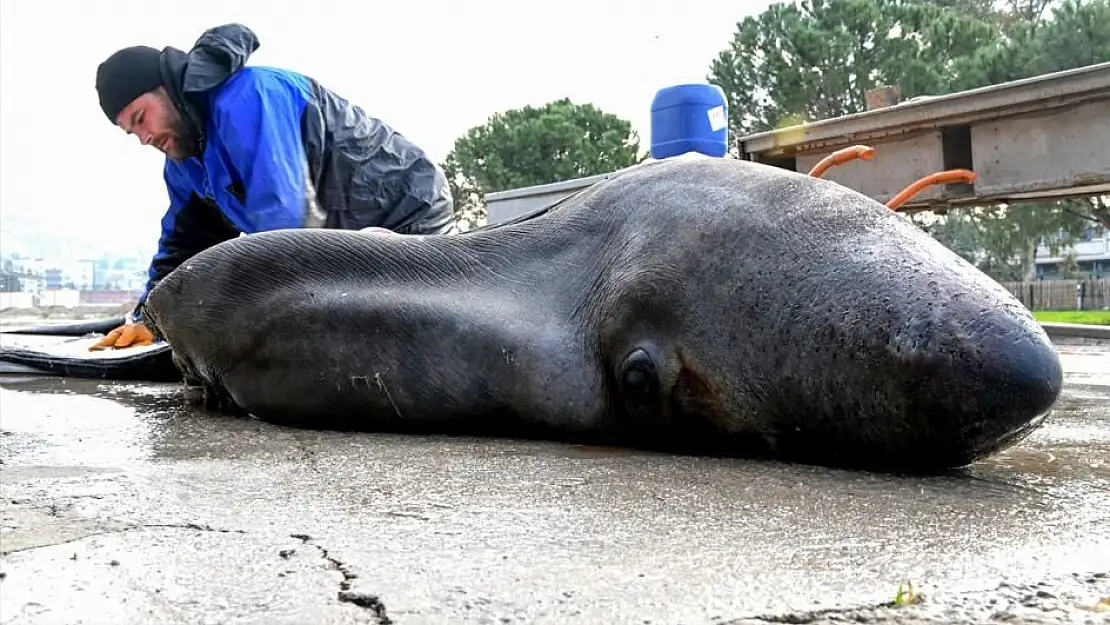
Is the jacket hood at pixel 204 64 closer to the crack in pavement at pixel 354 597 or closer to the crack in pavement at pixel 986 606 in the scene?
the crack in pavement at pixel 354 597

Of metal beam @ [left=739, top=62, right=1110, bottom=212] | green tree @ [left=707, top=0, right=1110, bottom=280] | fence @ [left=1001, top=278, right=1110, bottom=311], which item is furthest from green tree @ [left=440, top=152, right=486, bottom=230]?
metal beam @ [left=739, top=62, right=1110, bottom=212]

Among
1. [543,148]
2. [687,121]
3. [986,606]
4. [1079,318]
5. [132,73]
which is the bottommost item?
[1079,318]

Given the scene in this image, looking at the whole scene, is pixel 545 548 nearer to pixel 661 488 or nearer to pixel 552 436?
pixel 661 488

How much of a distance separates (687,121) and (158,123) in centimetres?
342

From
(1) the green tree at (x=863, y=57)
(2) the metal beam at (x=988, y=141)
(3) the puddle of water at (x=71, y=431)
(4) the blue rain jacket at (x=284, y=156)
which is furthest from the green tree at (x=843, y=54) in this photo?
(3) the puddle of water at (x=71, y=431)

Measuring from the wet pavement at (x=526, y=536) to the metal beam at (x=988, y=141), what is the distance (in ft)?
15.3

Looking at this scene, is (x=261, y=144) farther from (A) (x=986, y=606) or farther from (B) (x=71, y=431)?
(A) (x=986, y=606)

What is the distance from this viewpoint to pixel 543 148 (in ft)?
114

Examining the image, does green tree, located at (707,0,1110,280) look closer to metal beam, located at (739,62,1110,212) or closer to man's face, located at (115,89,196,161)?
metal beam, located at (739,62,1110,212)

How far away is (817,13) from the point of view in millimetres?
28953

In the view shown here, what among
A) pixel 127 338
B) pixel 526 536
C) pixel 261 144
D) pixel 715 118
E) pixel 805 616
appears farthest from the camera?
pixel 715 118

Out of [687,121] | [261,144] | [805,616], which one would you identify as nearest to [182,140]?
[261,144]

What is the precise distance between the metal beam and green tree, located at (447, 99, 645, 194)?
1058 inches

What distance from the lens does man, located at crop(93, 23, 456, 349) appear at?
3918 millimetres
